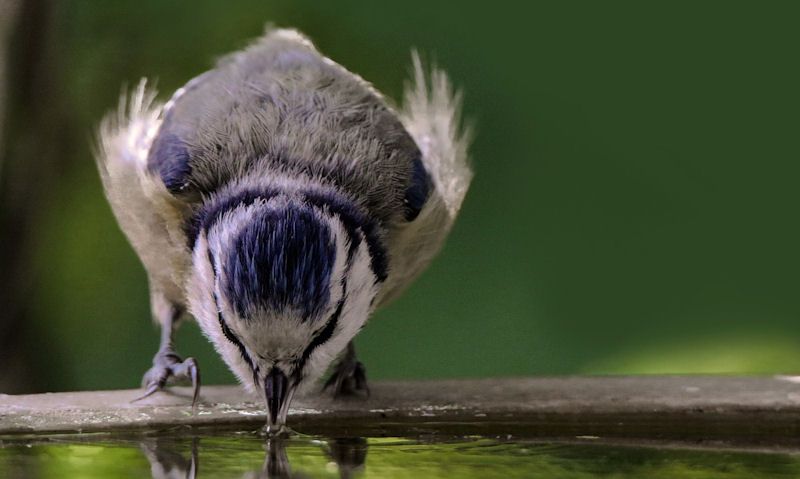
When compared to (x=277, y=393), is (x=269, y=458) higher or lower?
lower

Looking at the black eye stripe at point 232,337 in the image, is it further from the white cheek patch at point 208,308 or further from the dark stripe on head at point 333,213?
the dark stripe on head at point 333,213

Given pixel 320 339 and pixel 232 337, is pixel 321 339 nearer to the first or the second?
pixel 320 339

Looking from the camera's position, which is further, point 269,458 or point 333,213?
point 333,213

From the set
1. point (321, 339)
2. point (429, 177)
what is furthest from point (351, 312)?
point (429, 177)

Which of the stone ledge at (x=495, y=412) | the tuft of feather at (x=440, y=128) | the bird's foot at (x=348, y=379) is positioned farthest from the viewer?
the tuft of feather at (x=440, y=128)

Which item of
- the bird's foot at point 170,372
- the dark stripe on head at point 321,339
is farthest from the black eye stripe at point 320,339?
the bird's foot at point 170,372

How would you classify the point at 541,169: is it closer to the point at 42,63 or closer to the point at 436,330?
the point at 436,330

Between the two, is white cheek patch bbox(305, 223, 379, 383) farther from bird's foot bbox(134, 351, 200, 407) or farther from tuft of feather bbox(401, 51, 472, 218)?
tuft of feather bbox(401, 51, 472, 218)
